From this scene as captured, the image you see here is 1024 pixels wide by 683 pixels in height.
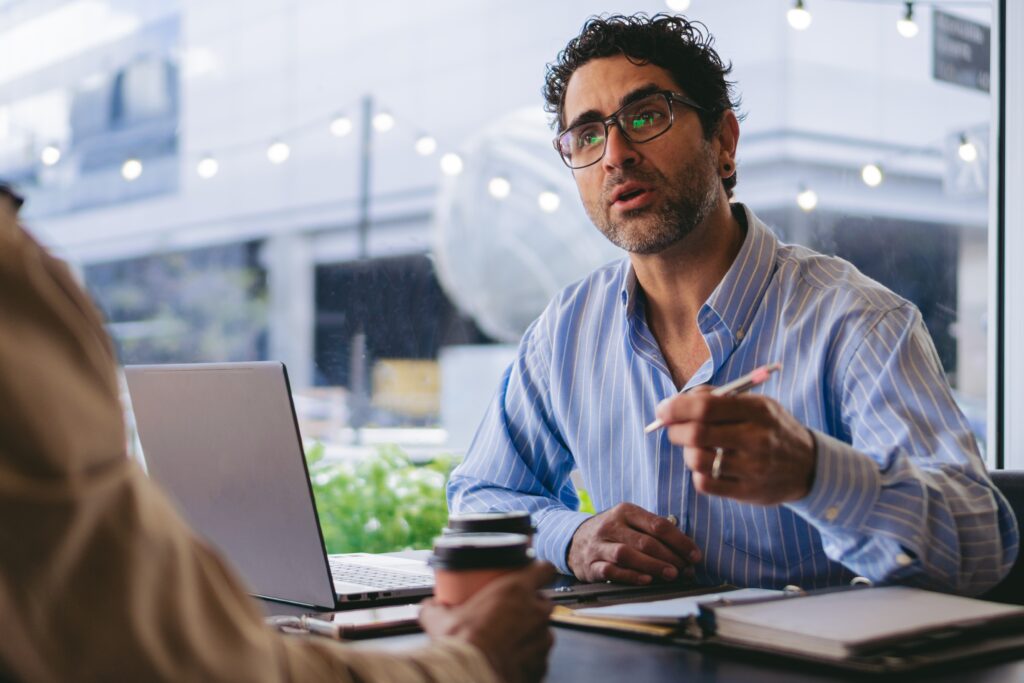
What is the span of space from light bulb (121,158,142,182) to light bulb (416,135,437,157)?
44.7 inches

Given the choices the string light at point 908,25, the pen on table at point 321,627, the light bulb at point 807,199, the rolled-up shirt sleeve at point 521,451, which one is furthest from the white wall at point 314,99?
the pen on table at point 321,627

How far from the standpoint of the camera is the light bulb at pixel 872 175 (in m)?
3.13

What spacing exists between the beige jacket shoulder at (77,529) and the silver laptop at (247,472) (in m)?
0.51

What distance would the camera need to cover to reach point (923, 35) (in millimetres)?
2943

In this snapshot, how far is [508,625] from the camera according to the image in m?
0.83

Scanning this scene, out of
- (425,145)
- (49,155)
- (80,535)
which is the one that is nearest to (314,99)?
(425,145)

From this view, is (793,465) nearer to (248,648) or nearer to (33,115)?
(248,648)

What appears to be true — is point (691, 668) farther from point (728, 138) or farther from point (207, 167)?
point (207, 167)

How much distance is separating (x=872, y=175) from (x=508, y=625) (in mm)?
2669

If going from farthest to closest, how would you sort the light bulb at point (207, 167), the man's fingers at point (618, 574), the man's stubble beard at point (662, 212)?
the light bulb at point (207, 167) < the man's stubble beard at point (662, 212) < the man's fingers at point (618, 574)

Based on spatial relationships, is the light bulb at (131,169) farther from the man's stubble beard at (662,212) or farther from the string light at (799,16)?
the man's stubble beard at (662,212)

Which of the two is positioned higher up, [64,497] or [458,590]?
[64,497]

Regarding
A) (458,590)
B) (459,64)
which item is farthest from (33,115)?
(458,590)

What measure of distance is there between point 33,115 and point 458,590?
12.1 ft
